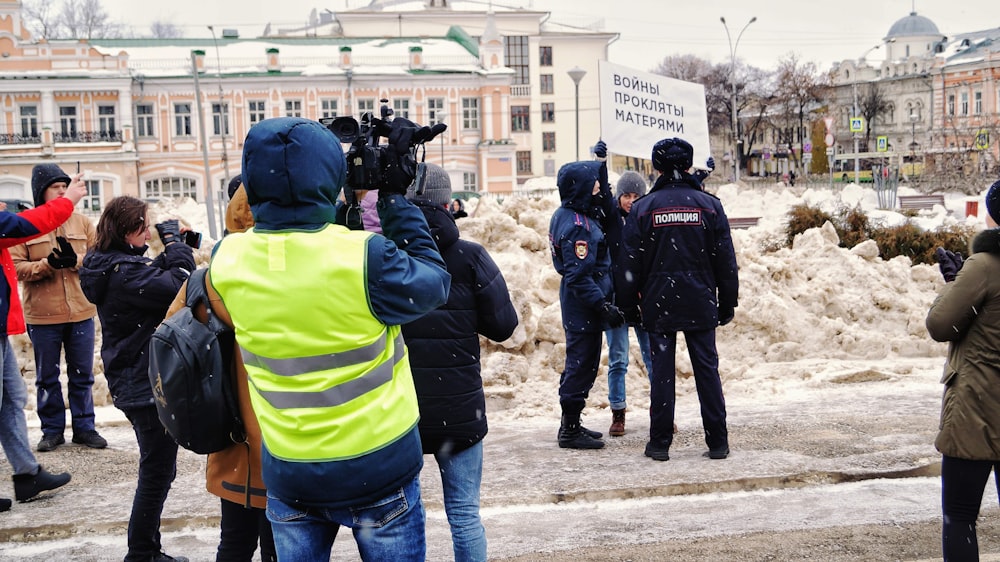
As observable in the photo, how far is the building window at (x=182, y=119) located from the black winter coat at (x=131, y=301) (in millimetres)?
45200

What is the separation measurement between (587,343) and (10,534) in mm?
3721

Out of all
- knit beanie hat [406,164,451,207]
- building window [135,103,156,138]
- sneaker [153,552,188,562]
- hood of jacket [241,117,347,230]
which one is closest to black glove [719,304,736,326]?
knit beanie hat [406,164,451,207]

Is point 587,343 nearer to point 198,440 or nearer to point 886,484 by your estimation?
point 886,484

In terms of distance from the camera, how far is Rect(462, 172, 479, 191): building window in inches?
2024

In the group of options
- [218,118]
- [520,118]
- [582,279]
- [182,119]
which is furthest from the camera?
[520,118]

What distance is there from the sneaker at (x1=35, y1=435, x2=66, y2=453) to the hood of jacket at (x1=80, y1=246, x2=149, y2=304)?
2.72 metres

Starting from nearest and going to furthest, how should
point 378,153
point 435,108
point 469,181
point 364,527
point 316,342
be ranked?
point 316,342 < point 364,527 < point 378,153 < point 435,108 < point 469,181

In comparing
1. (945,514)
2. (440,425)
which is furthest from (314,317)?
(945,514)

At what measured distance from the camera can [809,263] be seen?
11.7 metres

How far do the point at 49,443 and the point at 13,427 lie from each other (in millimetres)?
1363

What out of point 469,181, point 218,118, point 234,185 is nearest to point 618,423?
point 234,185

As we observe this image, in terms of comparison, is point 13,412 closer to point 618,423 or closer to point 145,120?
point 618,423

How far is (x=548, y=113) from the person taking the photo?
68875mm

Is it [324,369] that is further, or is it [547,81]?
[547,81]
